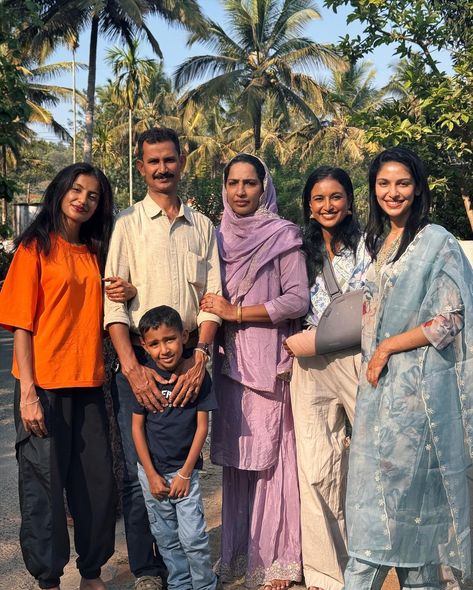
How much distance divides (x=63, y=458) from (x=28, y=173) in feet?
132

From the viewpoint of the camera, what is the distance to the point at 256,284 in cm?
304

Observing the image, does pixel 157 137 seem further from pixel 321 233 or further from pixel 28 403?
pixel 28 403

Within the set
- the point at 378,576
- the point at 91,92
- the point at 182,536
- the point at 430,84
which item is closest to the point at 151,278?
the point at 182,536

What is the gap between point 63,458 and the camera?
2715 mm

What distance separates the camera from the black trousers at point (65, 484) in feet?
8.72

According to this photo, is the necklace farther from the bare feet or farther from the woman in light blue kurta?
the bare feet

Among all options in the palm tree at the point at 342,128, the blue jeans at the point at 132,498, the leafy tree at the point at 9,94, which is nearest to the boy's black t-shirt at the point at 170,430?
the blue jeans at the point at 132,498

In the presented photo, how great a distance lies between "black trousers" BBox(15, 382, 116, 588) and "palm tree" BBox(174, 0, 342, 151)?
2211cm

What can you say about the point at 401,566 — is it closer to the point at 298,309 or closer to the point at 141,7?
the point at 298,309

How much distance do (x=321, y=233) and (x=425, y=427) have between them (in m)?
1.03

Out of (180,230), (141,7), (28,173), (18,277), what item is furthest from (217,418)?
(28,173)

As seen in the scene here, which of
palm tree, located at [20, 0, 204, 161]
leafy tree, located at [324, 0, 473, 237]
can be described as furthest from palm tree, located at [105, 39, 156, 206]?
leafy tree, located at [324, 0, 473, 237]

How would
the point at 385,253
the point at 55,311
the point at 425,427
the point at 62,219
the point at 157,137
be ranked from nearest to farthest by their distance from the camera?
1. the point at 425,427
2. the point at 385,253
3. the point at 55,311
4. the point at 62,219
5. the point at 157,137

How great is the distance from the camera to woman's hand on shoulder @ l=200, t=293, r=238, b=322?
2.91 m
